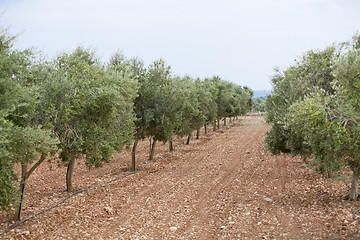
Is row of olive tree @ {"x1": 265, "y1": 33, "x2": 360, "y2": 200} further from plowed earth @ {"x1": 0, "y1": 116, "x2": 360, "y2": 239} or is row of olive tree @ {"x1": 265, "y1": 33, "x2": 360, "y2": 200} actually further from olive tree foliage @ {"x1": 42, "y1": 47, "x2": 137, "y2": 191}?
olive tree foliage @ {"x1": 42, "y1": 47, "x2": 137, "y2": 191}

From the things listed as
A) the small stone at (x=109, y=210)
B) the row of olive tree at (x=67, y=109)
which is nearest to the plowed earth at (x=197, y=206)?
the small stone at (x=109, y=210)

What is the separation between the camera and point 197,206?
44.7 ft

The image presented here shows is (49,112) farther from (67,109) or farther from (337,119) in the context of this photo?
(337,119)

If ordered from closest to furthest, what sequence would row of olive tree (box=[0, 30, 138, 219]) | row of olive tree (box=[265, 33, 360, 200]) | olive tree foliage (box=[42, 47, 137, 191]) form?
row of olive tree (box=[0, 30, 138, 219]) < row of olive tree (box=[265, 33, 360, 200]) < olive tree foliage (box=[42, 47, 137, 191])

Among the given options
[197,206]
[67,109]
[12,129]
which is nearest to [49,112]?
[67,109]

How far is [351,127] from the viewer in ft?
31.8

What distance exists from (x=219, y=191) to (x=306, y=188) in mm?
4357

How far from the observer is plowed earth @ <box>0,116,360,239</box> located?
Result: 10.5 metres

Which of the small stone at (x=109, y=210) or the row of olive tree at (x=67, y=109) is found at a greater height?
the row of olive tree at (x=67, y=109)

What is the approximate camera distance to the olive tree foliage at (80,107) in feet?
39.1

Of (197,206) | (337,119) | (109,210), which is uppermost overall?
(337,119)

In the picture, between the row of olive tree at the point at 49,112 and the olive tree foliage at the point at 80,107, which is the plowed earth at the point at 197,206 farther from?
the olive tree foliage at the point at 80,107

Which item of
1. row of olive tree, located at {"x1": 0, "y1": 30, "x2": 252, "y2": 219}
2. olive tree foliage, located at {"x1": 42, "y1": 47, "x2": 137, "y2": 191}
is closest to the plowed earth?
row of olive tree, located at {"x1": 0, "y1": 30, "x2": 252, "y2": 219}

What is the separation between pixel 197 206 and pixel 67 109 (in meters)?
6.84
